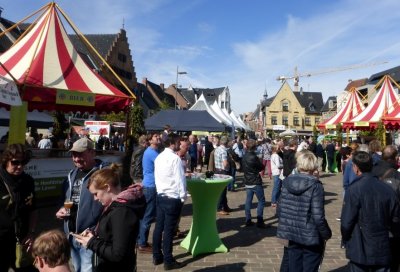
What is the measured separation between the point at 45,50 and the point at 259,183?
213 inches

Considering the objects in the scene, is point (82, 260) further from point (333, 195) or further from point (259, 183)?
point (333, 195)

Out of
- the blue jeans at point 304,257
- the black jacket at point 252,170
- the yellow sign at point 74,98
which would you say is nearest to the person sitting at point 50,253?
the blue jeans at point 304,257

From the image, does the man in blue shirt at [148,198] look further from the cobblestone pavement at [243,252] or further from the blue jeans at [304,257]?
the blue jeans at [304,257]

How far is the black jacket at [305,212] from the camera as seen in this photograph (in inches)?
143

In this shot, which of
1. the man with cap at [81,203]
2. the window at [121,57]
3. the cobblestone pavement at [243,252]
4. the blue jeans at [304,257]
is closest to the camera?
the man with cap at [81,203]

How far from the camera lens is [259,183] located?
7.66 meters

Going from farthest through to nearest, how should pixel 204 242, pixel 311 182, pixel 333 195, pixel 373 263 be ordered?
pixel 333 195
pixel 204 242
pixel 311 182
pixel 373 263

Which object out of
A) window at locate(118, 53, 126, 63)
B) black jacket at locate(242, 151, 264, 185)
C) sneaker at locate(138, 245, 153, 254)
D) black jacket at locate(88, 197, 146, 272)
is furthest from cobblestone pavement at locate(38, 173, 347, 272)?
window at locate(118, 53, 126, 63)

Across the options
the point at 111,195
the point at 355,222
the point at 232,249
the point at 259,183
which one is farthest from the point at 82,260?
the point at 259,183

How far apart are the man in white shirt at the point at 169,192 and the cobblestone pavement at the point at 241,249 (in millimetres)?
351

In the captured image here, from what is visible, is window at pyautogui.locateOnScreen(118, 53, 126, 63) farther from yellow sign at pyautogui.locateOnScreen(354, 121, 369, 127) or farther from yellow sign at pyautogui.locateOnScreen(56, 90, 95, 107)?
yellow sign at pyautogui.locateOnScreen(56, 90, 95, 107)

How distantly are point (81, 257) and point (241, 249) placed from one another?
137 inches

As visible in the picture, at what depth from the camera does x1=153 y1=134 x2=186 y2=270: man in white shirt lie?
5.07 m

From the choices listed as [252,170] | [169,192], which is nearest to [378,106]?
[252,170]
